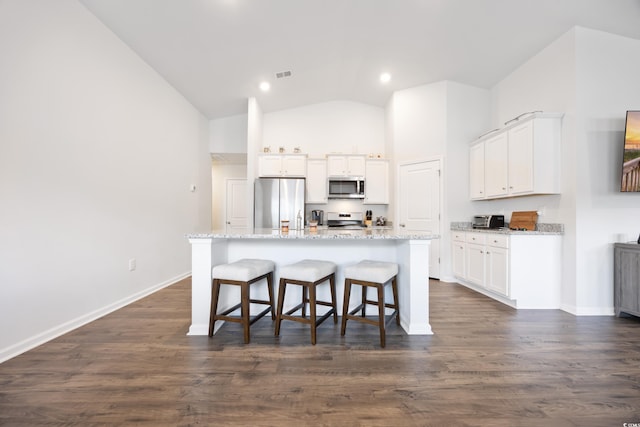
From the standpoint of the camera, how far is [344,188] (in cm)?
535

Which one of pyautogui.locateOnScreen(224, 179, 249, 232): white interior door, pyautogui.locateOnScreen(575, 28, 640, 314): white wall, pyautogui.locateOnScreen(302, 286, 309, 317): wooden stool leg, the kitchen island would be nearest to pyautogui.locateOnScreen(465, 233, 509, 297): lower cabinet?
pyautogui.locateOnScreen(575, 28, 640, 314): white wall

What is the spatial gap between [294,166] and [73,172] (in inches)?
130

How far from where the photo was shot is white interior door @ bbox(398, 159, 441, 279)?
15.0ft

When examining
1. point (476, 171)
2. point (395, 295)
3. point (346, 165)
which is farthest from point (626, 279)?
point (346, 165)

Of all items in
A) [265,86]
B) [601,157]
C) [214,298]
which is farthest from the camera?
[265,86]

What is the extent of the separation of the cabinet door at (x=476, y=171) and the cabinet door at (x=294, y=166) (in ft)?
9.17

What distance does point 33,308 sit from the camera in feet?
7.20

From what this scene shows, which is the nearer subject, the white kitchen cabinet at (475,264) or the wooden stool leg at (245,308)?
the wooden stool leg at (245,308)

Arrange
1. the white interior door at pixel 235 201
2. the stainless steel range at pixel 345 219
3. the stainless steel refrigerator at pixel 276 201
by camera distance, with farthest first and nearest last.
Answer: the white interior door at pixel 235 201 → the stainless steel range at pixel 345 219 → the stainless steel refrigerator at pixel 276 201

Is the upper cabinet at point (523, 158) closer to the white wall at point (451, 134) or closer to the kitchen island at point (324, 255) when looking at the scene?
the white wall at point (451, 134)

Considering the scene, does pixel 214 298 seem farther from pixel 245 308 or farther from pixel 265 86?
pixel 265 86

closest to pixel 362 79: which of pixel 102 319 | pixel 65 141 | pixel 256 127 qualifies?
pixel 256 127

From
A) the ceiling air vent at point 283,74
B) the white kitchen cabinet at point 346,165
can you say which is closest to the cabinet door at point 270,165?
the white kitchen cabinet at point 346,165

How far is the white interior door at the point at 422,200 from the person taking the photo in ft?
15.0
